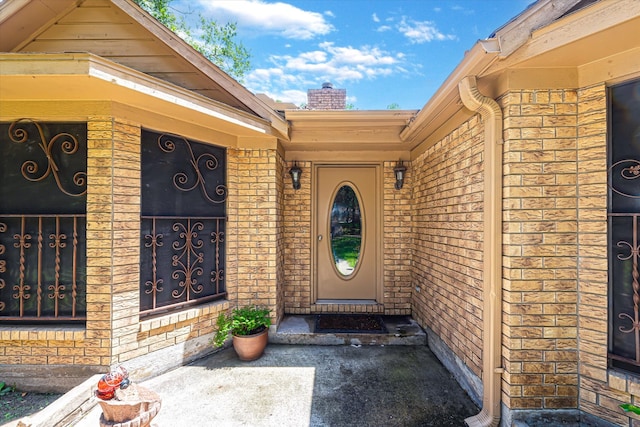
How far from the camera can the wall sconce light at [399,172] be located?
13.0ft

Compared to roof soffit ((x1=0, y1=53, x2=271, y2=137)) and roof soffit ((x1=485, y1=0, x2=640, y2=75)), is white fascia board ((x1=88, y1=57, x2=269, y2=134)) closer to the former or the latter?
roof soffit ((x1=0, y1=53, x2=271, y2=137))

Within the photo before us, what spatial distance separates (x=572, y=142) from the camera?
1.96 meters

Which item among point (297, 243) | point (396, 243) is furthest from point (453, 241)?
point (297, 243)

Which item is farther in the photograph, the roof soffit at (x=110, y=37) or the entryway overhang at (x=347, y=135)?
the entryway overhang at (x=347, y=135)

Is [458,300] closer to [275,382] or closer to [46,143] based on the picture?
[275,382]

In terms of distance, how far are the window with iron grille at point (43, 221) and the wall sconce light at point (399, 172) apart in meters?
3.62

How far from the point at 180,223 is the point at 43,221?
1.15 m

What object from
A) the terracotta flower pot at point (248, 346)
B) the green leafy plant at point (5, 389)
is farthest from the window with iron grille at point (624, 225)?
the green leafy plant at point (5, 389)

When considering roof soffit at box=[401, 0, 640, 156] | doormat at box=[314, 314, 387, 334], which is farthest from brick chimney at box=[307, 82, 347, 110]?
doormat at box=[314, 314, 387, 334]

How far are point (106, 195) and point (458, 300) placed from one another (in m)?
3.47

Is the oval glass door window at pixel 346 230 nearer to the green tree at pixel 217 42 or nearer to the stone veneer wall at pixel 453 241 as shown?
the stone veneer wall at pixel 453 241

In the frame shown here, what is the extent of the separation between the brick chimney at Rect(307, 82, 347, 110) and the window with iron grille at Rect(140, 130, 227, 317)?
300cm

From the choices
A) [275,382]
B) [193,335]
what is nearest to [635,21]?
[275,382]

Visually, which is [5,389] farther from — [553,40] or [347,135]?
[553,40]
